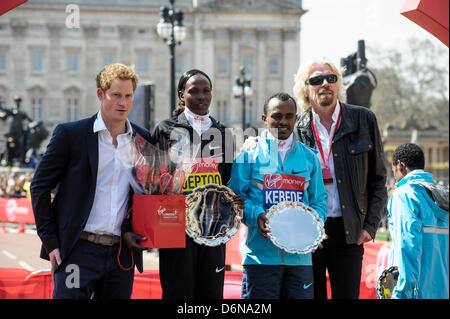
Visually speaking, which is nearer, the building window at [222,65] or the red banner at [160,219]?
the red banner at [160,219]

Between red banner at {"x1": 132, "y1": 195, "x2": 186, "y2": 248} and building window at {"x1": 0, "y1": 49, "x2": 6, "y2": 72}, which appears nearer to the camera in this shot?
red banner at {"x1": 132, "y1": 195, "x2": 186, "y2": 248}

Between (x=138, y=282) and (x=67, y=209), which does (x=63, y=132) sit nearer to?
(x=67, y=209)

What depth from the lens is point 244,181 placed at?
392cm

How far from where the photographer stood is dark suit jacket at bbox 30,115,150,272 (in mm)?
3543

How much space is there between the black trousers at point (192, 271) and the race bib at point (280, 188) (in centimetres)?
40

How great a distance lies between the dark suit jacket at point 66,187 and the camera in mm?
3543

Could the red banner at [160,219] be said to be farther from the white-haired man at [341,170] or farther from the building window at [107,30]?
the building window at [107,30]

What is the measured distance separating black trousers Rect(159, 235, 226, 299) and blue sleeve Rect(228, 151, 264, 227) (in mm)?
287

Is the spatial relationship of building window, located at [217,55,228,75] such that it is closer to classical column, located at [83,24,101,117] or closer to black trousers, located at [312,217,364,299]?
classical column, located at [83,24,101,117]

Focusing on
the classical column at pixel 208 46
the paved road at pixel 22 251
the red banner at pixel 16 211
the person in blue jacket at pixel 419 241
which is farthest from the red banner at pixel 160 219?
the classical column at pixel 208 46

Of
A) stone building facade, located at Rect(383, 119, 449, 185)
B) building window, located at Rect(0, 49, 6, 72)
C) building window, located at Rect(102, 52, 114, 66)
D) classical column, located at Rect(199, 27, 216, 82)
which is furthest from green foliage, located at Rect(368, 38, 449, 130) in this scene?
building window, located at Rect(0, 49, 6, 72)

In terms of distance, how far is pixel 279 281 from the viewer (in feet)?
12.5

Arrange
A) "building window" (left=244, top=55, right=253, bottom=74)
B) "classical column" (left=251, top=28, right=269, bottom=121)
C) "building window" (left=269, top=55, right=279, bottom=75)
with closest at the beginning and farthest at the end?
"classical column" (left=251, top=28, right=269, bottom=121)
"building window" (left=244, top=55, right=253, bottom=74)
"building window" (left=269, top=55, right=279, bottom=75)

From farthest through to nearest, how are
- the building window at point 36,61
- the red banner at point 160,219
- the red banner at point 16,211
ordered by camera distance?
the building window at point 36,61 → the red banner at point 16,211 → the red banner at point 160,219
